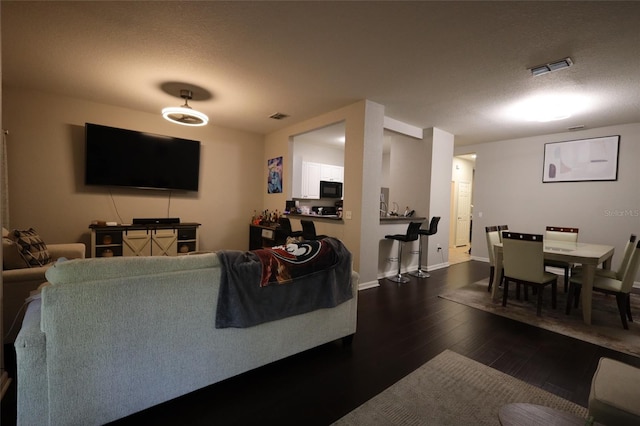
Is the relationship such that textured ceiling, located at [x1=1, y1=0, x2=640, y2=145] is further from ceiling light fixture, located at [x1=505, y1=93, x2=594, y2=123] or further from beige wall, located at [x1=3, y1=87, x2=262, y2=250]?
beige wall, located at [x1=3, y1=87, x2=262, y2=250]

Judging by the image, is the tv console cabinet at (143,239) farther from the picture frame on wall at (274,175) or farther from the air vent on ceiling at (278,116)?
the air vent on ceiling at (278,116)

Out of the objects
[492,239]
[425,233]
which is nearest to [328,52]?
[425,233]

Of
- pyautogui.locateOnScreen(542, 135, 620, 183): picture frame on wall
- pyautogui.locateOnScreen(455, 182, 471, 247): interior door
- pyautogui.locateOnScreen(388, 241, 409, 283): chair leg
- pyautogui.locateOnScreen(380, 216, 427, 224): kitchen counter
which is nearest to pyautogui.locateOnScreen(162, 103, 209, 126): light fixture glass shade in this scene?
pyautogui.locateOnScreen(380, 216, 427, 224): kitchen counter

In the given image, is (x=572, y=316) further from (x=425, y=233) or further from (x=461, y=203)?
(x=461, y=203)

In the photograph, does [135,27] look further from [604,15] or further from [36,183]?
[604,15]

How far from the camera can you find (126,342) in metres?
1.48

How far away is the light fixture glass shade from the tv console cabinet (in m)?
1.92

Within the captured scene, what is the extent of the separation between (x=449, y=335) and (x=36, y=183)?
584cm

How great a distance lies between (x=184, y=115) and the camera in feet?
12.0

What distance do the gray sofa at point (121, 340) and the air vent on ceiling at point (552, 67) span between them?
11.9ft

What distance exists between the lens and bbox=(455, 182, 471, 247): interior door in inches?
323

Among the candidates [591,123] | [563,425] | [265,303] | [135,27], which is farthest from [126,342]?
[591,123]

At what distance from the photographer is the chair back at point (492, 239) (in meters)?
4.20

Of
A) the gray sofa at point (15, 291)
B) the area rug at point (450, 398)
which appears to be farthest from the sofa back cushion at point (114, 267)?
the gray sofa at point (15, 291)
